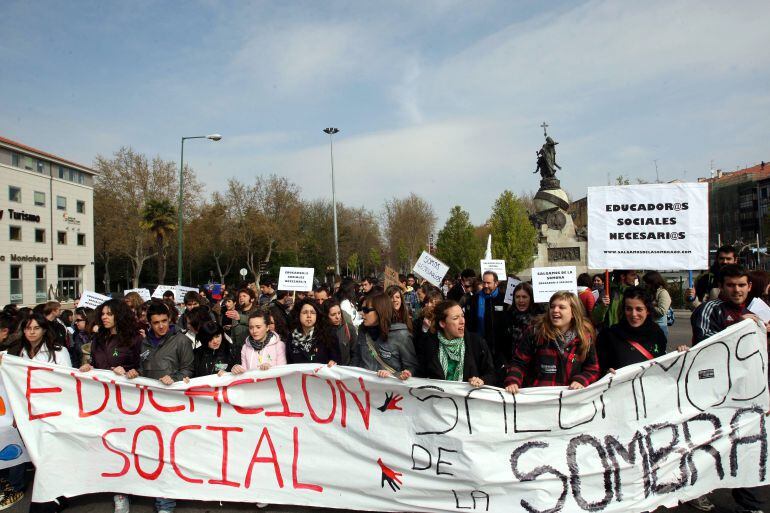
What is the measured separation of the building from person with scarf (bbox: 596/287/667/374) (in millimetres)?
39379

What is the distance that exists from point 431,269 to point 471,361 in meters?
5.37

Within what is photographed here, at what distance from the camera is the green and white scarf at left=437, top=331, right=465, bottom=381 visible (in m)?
3.92

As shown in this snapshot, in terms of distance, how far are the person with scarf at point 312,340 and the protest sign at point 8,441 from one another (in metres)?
2.18

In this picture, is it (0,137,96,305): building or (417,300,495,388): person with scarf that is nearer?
(417,300,495,388): person with scarf

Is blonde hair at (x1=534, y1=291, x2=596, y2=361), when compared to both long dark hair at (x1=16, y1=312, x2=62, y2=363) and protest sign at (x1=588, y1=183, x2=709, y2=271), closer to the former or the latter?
protest sign at (x1=588, y1=183, x2=709, y2=271)

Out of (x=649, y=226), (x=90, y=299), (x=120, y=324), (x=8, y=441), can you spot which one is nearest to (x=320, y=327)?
(x=120, y=324)

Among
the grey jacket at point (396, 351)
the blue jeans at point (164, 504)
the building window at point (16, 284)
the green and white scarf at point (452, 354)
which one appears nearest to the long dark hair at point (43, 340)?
the blue jeans at point (164, 504)

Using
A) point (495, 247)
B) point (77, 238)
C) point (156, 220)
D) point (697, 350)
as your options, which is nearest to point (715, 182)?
point (495, 247)

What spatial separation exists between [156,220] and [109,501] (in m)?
36.6

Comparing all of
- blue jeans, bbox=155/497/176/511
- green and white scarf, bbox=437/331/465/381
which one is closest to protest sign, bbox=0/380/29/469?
blue jeans, bbox=155/497/176/511

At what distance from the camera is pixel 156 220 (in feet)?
125

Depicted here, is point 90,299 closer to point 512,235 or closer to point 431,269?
point 431,269

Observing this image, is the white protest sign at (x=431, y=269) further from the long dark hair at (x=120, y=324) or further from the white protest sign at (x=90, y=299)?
the long dark hair at (x=120, y=324)

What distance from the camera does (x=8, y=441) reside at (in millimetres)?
4328
